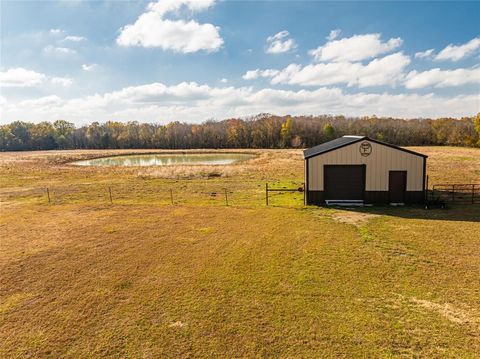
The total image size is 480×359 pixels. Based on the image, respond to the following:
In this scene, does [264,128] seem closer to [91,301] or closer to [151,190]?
[151,190]

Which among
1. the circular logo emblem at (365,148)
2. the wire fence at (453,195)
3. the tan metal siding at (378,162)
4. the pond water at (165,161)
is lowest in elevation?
the wire fence at (453,195)

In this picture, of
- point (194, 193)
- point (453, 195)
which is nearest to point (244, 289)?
point (194, 193)

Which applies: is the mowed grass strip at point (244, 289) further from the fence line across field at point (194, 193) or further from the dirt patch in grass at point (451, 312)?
the fence line across field at point (194, 193)

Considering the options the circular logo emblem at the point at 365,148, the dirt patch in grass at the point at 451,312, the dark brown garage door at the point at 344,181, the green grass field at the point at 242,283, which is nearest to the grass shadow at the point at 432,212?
the green grass field at the point at 242,283

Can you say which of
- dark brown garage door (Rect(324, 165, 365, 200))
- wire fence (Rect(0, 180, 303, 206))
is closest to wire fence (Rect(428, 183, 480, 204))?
dark brown garage door (Rect(324, 165, 365, 200))

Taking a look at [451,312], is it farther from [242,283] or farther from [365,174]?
[365,174]

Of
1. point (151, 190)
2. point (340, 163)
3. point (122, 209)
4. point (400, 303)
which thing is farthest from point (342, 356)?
point (151, 190)

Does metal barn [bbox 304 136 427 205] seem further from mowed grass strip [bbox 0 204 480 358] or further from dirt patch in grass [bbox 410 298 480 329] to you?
dirt patch in grass [bbox 410 298 480 329]

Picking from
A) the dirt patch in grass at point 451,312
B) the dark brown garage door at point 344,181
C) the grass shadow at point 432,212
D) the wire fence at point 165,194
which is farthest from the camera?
the wire fence at point 165,194
